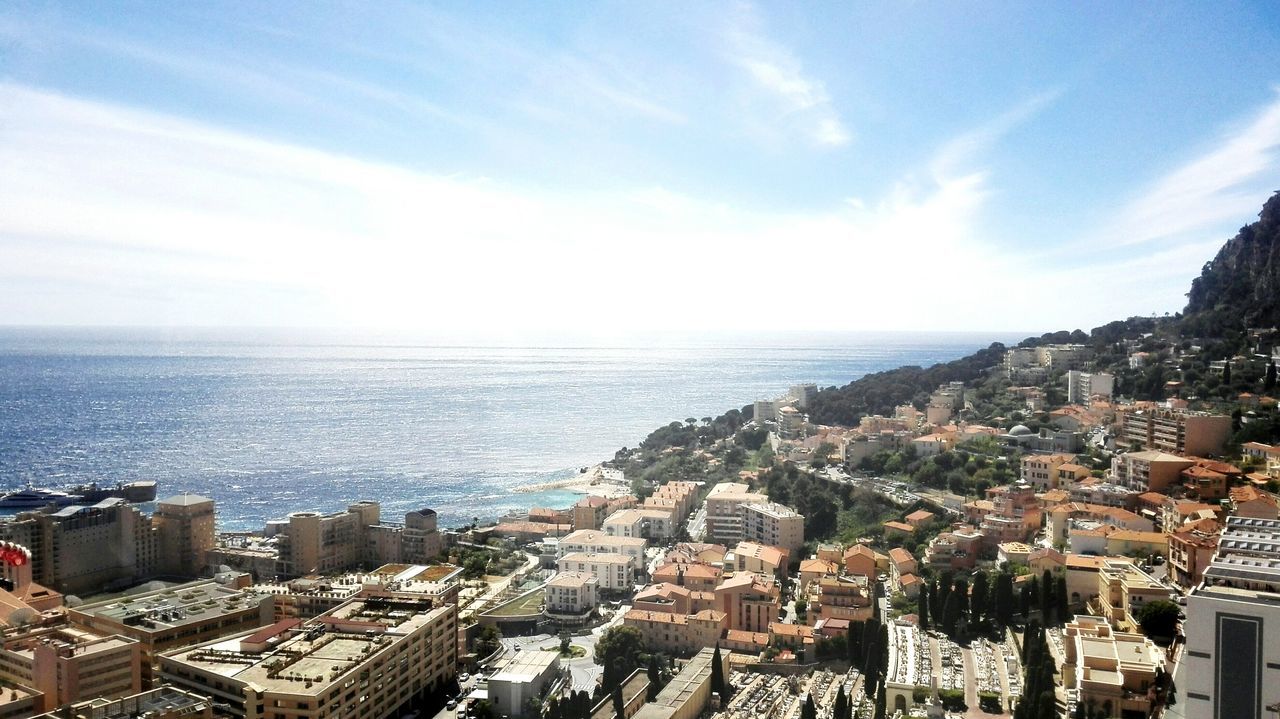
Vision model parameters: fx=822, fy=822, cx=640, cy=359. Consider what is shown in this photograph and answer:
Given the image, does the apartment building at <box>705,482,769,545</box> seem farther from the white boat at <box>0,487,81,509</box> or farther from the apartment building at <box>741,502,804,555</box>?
the white boat at <box>0,487,81,509</box>

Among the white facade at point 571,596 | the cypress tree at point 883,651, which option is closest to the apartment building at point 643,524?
the white facade at point 571,596

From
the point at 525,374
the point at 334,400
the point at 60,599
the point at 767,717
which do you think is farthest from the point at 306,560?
the point at 525,374

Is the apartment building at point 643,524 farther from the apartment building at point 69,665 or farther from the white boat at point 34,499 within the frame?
the white boat at point 34,499

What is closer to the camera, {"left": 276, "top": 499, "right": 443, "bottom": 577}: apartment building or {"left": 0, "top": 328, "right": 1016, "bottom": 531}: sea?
{"left": 276, "top": 499, "right": 443, "bottom": 577}: apartment building

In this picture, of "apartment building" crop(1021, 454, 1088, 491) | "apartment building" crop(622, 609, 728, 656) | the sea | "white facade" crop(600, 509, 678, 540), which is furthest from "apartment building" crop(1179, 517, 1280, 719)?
the sea

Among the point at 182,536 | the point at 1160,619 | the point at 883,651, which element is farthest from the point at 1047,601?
the point at 182,536
